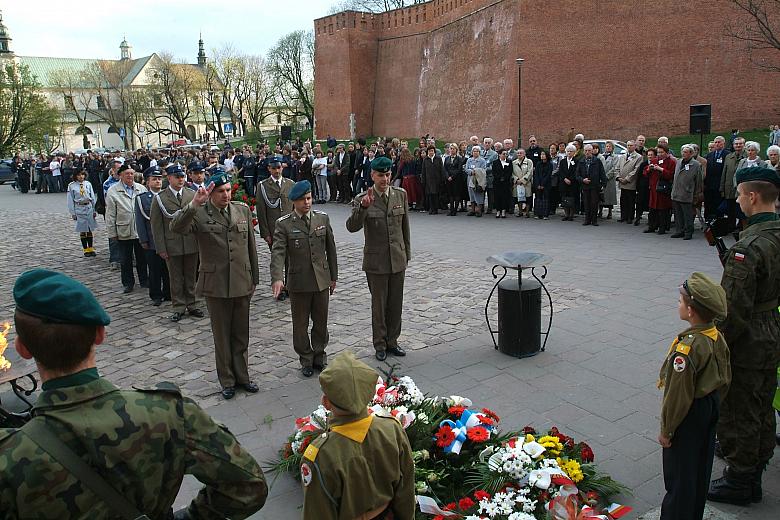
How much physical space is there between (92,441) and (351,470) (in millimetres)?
1028

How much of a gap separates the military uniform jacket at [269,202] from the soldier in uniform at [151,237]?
1.43 metres

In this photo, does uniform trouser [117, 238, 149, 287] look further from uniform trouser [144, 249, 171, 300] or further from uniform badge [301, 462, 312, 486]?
uniform badge [301, 462, 312, 486]

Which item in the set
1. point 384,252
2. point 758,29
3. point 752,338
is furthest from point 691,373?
point 758,29

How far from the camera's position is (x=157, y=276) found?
896 centimetres

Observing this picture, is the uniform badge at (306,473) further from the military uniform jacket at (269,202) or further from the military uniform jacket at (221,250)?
the military uniform jacket at (269,202)

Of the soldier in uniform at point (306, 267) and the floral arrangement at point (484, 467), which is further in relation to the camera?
the soldier in uniform at point (306, 267)

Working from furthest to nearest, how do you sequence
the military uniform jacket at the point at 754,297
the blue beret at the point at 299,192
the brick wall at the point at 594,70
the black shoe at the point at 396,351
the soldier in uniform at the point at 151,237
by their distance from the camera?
the brick wall at the point at 594,70 < the soldier in uniform at the point at 151,237 < the black shoe at the point at 396,351 < the blue beret at the point at 299,192 < the military uniform jacket at the point at 754,297

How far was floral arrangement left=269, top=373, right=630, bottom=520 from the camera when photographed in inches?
136

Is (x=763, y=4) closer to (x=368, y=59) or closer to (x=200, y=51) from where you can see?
(x=368, y=59)

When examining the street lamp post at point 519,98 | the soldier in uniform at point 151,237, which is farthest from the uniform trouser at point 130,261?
the street lamp post at point 519,98

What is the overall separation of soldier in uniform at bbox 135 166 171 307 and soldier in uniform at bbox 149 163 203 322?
44 cm

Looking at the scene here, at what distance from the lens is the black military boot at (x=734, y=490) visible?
12.4ft

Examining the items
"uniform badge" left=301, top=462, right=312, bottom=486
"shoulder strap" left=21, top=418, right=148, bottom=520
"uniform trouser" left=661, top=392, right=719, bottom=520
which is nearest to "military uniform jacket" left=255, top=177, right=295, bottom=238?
"uniform trouser" left=661, top=392, right=719, bottom=520

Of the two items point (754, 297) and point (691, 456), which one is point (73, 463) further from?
point (754, 297)
